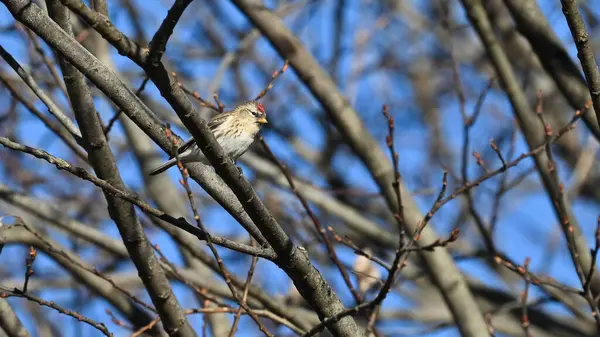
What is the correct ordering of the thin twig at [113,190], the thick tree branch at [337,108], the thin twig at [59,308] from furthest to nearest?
1. the thick tree branch at [337,108]
2. the thin twig at [59,308]
3. the thin twig at [113,190]

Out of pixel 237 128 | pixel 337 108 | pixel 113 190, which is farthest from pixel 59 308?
pixel 337 108

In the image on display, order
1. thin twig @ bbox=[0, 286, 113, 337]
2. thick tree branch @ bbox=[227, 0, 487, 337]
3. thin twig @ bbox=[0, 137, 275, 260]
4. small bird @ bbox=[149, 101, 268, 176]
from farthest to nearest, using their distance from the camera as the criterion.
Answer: thick tree branch @ bbox=[227, 0, 487, 337]
small bird @ bbox=[149, 101, 268, 176]
thin twig @ bbox=[0, 286, 113, 337]
thin twig @ bbox=[0, 137, 275, 260]

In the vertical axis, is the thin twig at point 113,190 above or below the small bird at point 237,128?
below

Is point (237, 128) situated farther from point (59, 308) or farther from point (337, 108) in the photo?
point (59, 308)

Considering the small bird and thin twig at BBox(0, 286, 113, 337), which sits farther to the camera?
the small bird

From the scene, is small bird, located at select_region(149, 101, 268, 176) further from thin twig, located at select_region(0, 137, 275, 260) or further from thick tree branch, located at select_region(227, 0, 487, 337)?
thin twig, located at select_region(0, 137, 275, 260)

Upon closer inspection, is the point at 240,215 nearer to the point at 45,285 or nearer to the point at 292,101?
the point at 45,285

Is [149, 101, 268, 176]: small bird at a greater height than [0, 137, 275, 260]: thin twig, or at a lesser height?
greater

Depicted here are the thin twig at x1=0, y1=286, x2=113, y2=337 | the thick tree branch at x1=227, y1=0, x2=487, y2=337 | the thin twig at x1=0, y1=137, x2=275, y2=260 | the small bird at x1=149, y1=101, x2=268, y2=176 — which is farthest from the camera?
the thick tree branch at x1=227, y1=0, x2=487, y2=337

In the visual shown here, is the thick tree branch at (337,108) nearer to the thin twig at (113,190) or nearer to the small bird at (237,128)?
the small bird at (237,128)

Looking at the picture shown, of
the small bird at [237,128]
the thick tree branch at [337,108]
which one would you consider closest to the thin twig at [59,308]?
the small bird at [237,128]

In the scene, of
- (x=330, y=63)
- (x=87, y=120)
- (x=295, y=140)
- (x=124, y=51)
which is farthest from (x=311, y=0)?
(x=124, y=51)

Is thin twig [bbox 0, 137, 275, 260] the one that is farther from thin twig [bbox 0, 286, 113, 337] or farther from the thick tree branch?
the thick tree branch

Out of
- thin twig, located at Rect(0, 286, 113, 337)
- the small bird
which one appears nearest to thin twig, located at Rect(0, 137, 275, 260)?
thin twig, located at Rect(0, 286, 113, 337)
